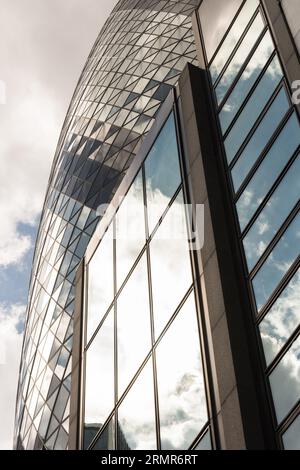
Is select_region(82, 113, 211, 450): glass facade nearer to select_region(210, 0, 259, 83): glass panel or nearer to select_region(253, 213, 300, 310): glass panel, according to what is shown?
select_region(253, 213, 300, 310): glass panel

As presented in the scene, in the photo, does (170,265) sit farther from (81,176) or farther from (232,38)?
(81,176)

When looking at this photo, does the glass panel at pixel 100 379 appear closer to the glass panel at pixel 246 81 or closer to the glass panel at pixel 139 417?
the glass panel at pixel 139 417

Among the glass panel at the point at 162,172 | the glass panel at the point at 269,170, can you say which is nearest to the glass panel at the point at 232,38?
the glass panel at the point at 162,172

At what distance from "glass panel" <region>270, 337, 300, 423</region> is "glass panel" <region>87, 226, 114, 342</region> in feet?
23.2

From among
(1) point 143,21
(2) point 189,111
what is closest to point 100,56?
Answer: (1) point 143,21

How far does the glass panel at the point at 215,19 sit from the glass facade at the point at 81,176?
19.2 meters

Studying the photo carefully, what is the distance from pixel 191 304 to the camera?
13.0m

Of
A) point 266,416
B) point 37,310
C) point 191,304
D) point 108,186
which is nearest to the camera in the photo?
point 266,416

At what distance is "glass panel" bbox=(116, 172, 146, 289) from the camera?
1670cm

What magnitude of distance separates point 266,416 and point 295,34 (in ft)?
22.6

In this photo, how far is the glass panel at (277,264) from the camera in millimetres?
11289

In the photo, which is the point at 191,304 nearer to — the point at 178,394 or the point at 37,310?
the point at 178,394

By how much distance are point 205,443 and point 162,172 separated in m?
7.12

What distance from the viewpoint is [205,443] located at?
37.2 ft
